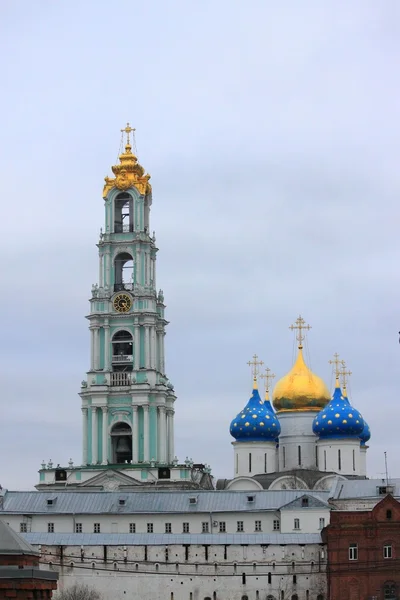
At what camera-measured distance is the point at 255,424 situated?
105688 mm

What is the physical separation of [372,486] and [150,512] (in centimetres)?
1164

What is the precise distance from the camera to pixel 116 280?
108500 mm

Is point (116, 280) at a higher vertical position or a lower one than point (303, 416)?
higher

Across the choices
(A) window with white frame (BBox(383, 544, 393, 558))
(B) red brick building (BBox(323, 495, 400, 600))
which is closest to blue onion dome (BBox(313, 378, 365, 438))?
(B) red brick building (BBox(323, 495, 400, 600))

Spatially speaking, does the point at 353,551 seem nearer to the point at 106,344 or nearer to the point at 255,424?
the point at 255,424

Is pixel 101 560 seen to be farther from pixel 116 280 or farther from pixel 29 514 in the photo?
pixel 116 280

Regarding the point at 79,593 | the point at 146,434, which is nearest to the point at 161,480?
the point at 146,434

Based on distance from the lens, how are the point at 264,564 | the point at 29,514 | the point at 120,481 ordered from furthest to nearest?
the point at 120,481 → the point at 29,514 → the point at 264,564

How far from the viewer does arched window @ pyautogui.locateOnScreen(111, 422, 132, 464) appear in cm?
10562

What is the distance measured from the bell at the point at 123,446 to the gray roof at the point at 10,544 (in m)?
42.3

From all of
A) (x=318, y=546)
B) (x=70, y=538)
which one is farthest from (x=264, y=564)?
(x=70, y=538)

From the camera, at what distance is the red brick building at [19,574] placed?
57.7m

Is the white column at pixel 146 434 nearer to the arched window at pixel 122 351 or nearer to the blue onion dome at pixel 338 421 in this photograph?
the arched window at pixel 122 351

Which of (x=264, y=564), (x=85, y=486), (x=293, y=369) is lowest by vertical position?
(x=264, y=564)
